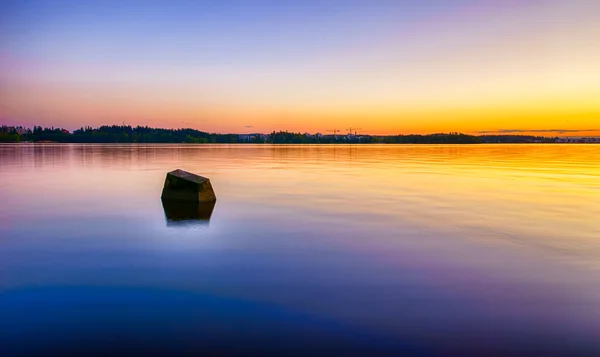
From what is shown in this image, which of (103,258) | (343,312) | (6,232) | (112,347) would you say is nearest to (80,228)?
(6,232)

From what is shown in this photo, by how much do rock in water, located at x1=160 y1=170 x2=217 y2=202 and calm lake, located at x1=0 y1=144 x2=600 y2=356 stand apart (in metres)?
1.13

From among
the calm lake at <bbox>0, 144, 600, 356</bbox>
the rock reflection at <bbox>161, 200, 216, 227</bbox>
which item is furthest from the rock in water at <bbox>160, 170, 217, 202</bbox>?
the calm lake at <bbox>0, 144, 600, 356</bbox>

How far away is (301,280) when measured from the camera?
851 centimetres

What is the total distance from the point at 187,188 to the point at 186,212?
211 centimetres

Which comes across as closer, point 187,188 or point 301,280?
point 301,280

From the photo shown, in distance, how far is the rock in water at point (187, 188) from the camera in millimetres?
18438

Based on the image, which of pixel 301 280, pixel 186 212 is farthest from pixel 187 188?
pixel 301 280

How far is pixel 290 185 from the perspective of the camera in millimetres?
27047

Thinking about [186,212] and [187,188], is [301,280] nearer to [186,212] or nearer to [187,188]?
[186,212]

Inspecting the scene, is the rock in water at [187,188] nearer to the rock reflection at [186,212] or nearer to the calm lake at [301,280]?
the rock reflection at [186,212]

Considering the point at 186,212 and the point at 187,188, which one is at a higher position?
the point at 187,188

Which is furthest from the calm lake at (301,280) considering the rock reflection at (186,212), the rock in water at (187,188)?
the rock in water at (187,188)

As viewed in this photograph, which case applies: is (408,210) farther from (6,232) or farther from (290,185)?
(6,232)

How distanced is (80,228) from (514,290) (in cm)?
1240
